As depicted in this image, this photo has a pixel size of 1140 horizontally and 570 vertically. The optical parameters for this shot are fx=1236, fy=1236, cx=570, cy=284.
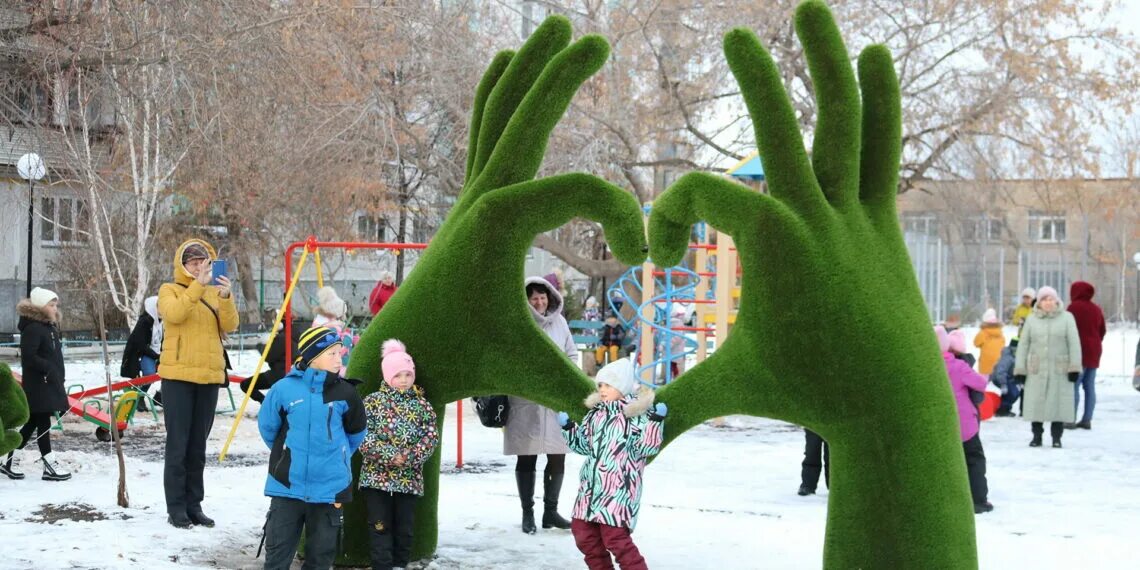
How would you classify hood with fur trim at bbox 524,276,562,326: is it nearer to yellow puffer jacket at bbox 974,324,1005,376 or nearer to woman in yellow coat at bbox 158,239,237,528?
woman in yellow coat at bbox 158,239,237,528

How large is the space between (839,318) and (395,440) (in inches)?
93.8

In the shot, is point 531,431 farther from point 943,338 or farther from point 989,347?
point 989,347

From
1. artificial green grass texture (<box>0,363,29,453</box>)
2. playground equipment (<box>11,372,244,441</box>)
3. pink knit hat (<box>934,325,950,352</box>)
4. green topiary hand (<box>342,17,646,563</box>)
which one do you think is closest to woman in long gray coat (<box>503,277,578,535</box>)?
green topiary hand (<box>342,17,646,563</box>)

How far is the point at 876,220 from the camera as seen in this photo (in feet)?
19.8

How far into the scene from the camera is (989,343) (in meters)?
15.8

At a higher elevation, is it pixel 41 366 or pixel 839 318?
pixel 839 318

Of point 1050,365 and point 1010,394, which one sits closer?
point 1050,365

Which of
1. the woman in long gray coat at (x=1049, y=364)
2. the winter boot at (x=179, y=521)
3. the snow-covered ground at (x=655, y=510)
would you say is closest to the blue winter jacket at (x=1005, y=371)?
the snow-covered ground at (x=655, y=510)

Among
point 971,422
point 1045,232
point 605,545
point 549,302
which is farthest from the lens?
point 1045,232

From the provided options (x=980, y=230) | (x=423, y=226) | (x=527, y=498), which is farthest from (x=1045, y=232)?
(x=527, y=498)

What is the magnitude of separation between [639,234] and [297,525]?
215cm

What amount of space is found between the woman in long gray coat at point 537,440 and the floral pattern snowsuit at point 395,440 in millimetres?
1095

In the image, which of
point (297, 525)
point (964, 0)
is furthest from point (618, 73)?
point (297, 525)

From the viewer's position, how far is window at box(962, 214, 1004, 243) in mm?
31159
